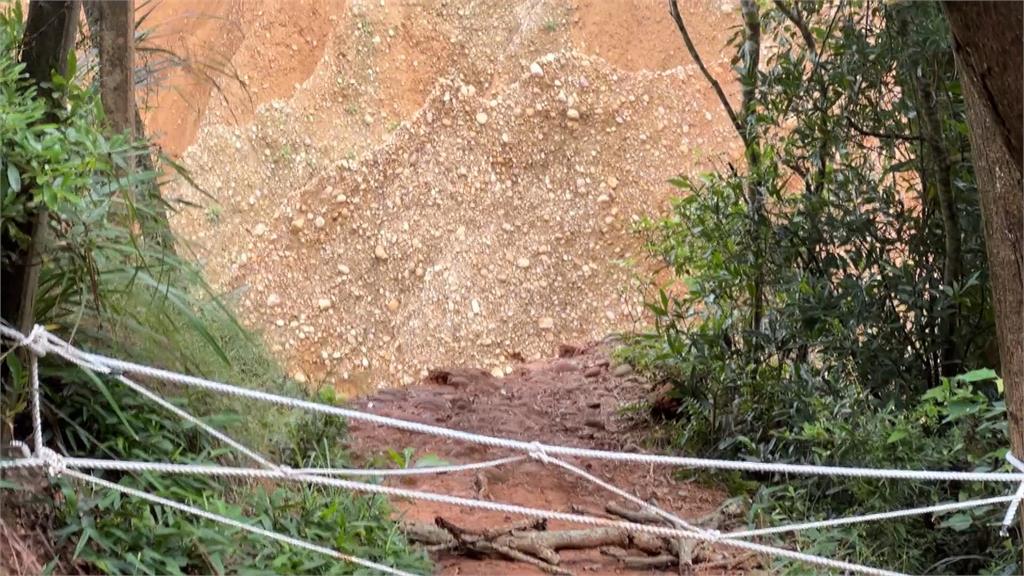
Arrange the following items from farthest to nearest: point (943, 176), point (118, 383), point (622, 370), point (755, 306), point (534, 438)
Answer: point (622, 370), point (534, 438), point (755, 306), point (943, 176), point (118, 383)

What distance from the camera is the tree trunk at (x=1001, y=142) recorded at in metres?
1.66

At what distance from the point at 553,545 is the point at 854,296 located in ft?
4.84

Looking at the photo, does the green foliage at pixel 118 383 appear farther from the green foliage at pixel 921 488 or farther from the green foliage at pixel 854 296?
the green foliage at pixel 854 296

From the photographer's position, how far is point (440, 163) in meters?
10.5

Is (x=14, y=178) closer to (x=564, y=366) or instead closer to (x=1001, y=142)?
(x=1001, y=142)

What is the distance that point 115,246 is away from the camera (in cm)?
245

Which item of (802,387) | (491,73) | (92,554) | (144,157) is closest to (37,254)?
(92,554)

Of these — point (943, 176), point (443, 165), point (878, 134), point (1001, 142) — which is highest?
point (443, 165)

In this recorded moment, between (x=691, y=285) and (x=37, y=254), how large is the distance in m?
Result: 3.33

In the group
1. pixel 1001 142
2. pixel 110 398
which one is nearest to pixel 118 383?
pixel 110 398

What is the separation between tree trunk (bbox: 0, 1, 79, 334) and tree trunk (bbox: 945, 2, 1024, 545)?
1821 mm

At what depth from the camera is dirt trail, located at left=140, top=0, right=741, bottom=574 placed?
9680 millimetres

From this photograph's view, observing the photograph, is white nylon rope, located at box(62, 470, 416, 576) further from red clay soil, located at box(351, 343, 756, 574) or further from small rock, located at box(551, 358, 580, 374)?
small rock, located at box(551, 358, 580, 374)

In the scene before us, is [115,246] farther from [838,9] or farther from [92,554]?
[838,9]
